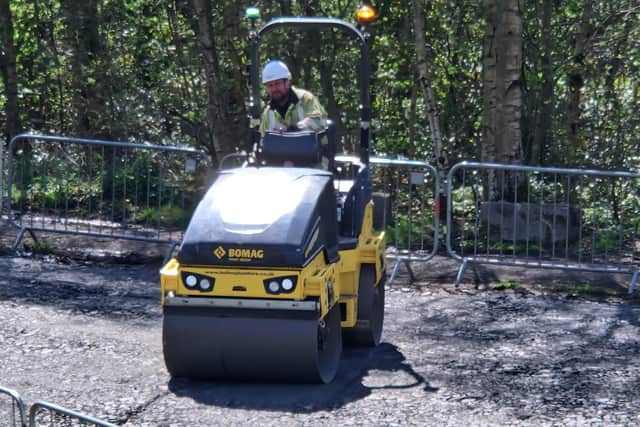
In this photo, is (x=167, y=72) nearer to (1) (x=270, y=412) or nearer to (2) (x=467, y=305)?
(2) (x=467, y=305)

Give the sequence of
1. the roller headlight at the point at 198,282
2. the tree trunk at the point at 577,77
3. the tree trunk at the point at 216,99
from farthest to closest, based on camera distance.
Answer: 1. the tree trunk at the point at 577,77
2. the tree trunk at the point at 216,99
3. the roller headlight at the point at 198,282

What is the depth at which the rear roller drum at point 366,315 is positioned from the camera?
332 inches

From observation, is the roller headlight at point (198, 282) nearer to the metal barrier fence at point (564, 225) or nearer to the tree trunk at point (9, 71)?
the metal barrier fence at point (564, 225)

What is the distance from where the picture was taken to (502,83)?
12789mm

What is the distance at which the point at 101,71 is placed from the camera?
633 inches

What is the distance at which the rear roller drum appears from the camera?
8.44 m

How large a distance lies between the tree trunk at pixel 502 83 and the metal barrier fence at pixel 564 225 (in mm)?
1135

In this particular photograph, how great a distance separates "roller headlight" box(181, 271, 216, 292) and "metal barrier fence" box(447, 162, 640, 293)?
455 cm

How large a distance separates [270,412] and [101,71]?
400 inches

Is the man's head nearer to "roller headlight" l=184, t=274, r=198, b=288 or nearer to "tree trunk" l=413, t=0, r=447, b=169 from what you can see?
"roller headlight" l=184, t=274, r=198, b=288

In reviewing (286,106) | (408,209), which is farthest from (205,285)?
(408,209)

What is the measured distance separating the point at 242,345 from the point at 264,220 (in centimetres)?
84

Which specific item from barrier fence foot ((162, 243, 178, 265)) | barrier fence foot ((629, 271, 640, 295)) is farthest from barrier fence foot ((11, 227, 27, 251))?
barrier fence foot ((629, 271, 640, 295))

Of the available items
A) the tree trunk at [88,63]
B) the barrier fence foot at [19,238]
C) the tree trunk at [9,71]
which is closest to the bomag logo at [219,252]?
the barrier fence foot at [19,238]
